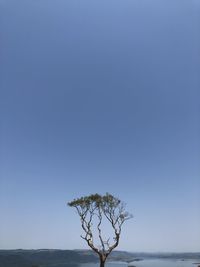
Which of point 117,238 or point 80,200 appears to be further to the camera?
point 80,200

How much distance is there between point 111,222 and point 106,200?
349 cm

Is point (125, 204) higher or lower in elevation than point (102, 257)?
higher

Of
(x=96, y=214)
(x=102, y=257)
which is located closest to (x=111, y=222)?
(x=96, y=214)

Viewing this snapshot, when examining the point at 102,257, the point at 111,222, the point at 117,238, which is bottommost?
the point at 102,257

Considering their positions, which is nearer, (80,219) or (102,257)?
(102,257)

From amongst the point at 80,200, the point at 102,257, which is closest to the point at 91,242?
the point at 102,257

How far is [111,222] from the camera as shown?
45.3 meters

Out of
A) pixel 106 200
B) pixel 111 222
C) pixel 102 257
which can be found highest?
pixel 106 200

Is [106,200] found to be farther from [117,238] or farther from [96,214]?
[117,238]

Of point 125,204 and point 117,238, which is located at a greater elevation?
point 125,204

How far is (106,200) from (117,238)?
627 centimetres

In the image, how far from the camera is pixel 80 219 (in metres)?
45.4

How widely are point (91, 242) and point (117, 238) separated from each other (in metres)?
3.95

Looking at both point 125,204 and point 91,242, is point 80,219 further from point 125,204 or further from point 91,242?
point 125,204
